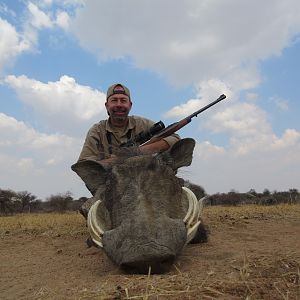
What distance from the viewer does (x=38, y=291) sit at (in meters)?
3.14

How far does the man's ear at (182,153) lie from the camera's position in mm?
5203

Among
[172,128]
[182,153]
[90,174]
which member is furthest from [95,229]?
[172,128]

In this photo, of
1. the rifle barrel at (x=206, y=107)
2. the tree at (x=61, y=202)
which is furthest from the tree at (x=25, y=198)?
the rifle barrel at (x=206, y=107)

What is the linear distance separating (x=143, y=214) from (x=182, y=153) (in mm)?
1889

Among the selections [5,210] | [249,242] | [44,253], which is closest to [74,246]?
[44,253]

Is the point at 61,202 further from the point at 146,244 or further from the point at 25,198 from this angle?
the point at 146,244

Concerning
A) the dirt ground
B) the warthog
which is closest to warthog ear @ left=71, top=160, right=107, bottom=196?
the warthog

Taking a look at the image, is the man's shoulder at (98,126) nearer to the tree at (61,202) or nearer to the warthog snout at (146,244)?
the warthog snout at (146,244)

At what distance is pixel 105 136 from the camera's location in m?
6.99

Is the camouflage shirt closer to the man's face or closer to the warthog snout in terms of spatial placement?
the man's face

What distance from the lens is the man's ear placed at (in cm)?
520

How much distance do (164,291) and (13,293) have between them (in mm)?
1349

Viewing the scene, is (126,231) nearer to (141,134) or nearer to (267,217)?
(141,134)

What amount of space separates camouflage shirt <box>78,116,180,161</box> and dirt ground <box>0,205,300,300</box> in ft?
4.38
